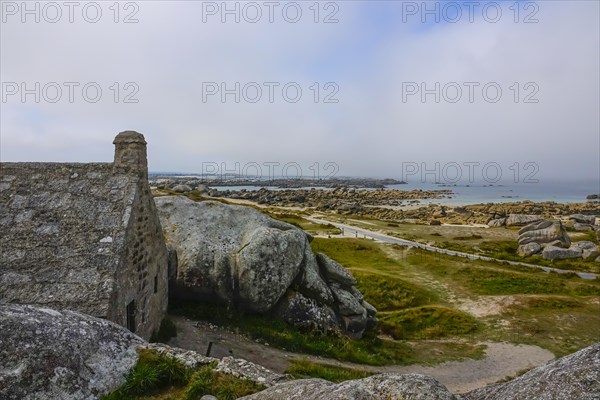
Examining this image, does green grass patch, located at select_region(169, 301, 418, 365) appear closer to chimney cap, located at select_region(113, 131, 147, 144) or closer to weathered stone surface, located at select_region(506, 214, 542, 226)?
chimney cap, located at select_region(113, 131, 147, 144)

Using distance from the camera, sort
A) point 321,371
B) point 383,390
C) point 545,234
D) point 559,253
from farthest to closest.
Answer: point 545,234 → point 559,253 → point 321,371 → point 383,390

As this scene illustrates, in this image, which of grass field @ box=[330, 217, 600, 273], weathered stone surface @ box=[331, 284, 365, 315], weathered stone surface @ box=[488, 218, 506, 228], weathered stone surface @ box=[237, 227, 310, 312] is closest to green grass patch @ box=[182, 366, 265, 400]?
weathered stone surface @ box=[237, 227, 310, 312]

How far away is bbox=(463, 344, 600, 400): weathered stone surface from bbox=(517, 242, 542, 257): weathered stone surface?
57732mm

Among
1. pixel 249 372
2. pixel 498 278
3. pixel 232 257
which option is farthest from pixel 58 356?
pixel 498 278

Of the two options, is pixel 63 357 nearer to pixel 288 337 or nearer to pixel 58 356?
pixel 58 356

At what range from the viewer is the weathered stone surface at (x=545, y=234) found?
5681 centimetres

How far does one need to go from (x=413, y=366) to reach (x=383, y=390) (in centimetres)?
1677

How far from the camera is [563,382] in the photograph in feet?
11.7

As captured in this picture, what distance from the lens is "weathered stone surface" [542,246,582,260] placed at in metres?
51.7

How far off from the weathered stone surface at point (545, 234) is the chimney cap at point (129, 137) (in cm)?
5863

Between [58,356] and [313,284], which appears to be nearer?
[58,356]

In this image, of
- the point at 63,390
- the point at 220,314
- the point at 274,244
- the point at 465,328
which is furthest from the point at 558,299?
the point at 63,390

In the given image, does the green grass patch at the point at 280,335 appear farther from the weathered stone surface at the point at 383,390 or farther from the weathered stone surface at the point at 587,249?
the weathered stone surface at the point at 587,249

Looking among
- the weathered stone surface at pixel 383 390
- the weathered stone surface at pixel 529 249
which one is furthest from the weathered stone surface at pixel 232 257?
the weathered stone surface at pixel 529 249
